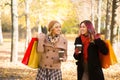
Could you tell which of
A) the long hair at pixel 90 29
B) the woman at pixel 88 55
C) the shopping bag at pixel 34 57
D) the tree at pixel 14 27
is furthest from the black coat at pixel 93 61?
the tree at pixel 14 27

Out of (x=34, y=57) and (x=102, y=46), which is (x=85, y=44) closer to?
(x=102, y=46)

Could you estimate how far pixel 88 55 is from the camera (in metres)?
7.66

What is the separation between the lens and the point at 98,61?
7699 millimetres

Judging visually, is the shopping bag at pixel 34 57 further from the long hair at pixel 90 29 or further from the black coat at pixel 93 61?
the long hair at pixel 90 29

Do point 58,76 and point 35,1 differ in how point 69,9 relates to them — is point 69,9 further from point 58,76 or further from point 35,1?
point 58,76

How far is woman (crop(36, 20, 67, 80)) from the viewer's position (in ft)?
24.5

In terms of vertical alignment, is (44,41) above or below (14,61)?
above

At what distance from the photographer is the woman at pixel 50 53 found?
24.5 ft

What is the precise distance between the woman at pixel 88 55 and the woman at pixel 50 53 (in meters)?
0.34

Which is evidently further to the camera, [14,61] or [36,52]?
[14,61]

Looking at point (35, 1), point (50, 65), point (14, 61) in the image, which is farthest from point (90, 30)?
point (35, 1)

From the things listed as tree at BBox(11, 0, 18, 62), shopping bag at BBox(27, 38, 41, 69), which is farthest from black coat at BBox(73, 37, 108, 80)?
tree at BBox(11, 0, 18, 62)

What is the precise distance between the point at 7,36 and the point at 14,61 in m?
65.8

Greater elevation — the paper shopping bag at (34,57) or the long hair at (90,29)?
the long hair at (90,29)
